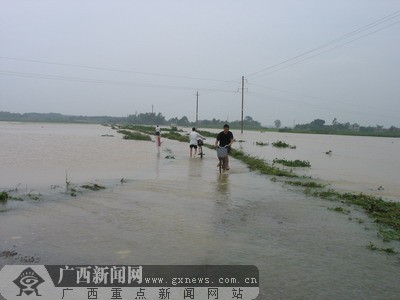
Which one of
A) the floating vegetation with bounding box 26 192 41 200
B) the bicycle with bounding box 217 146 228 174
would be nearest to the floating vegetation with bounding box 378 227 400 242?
the floating vegetation with bounding box 26 192 41 200

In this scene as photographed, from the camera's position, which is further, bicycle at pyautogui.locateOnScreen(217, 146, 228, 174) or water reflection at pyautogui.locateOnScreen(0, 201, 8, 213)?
bicycle at pyautogui.locateOnScreen(217, 146, 228, 174)

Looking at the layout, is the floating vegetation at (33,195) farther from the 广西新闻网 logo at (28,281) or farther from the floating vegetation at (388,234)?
the floating vegetation at (388,234)

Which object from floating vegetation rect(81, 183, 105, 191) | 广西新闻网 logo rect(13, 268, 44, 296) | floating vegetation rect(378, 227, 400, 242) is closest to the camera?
广西新闻网 logo rect(13, 268, 44, 296)

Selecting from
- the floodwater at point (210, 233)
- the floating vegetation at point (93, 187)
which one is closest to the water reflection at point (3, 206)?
the floodwater at point (210, 233)

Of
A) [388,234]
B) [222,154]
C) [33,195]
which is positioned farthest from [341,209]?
[33,195]

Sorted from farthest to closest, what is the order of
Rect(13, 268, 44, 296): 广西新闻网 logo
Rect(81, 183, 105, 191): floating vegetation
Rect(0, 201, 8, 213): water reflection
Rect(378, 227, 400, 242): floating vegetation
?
Rect(81, 183, 105, 191): floating vegetation
Rect(0, 201, 8, 213): water reflection
Rect(378, 227, 400, 242): floating vegetation
Rect(13, 268, 44, 296): 广西新闻网 logo

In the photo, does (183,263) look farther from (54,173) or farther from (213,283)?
(54,173)

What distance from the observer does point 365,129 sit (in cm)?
14138

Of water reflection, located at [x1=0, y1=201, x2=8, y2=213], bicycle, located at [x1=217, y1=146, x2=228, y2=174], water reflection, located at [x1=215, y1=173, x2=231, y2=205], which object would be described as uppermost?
bicycle, located at [x1=217, y1=146, x2=228, y2=174]

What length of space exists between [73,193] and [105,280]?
227 inches

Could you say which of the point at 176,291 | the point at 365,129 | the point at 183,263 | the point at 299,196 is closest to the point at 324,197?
the point at 299,196

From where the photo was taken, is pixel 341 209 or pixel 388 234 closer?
pixel 388 234

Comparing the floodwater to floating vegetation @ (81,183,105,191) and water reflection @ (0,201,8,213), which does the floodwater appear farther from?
floating vegetation @ (81,183,105,191)

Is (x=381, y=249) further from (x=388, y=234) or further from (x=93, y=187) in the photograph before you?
(x=93, y=187)
